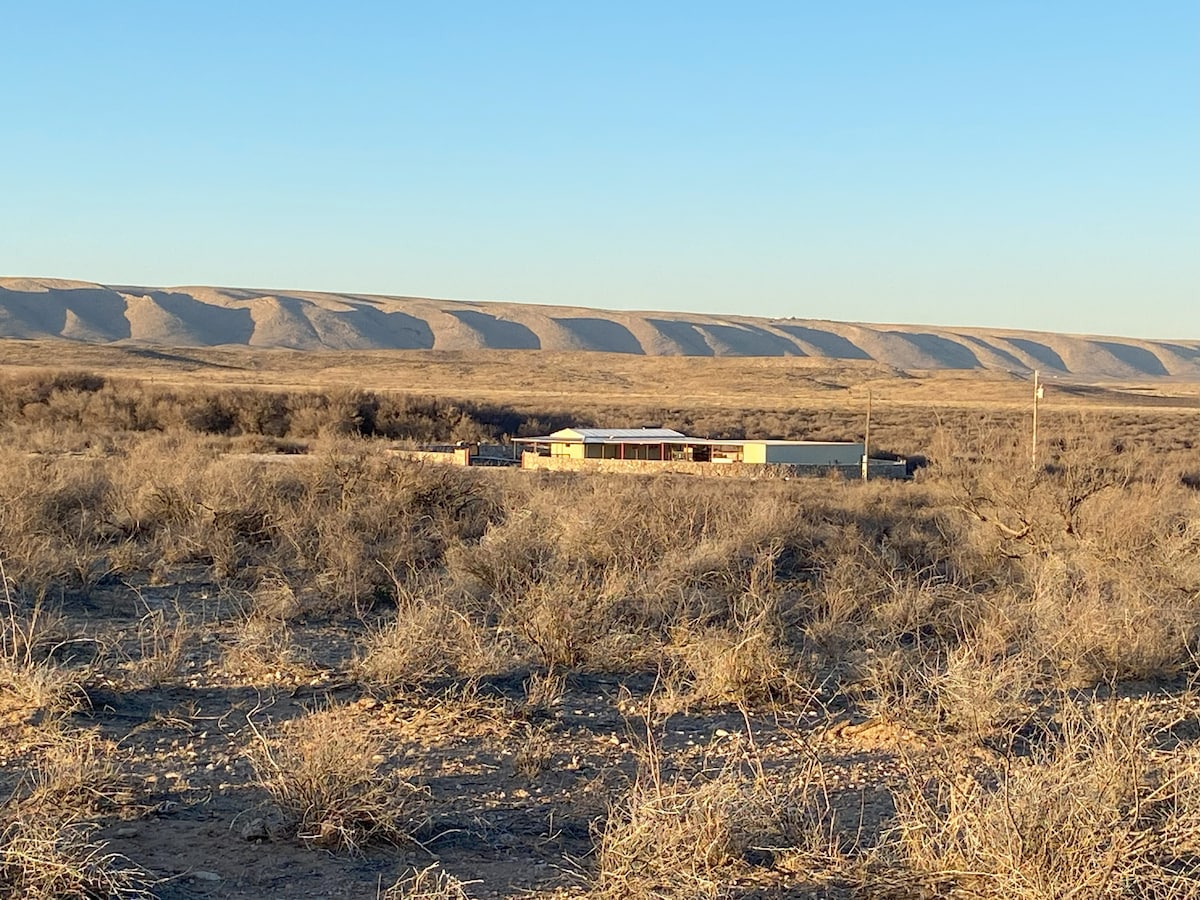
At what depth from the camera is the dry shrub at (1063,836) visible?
4469 millimetres

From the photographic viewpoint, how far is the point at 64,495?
50.2 feet

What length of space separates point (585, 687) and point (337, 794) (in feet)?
10.8

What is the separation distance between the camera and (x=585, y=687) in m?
8.48

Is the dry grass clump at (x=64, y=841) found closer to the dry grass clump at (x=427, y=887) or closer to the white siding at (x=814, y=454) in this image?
the dry grass clump at (x=427, y=887)

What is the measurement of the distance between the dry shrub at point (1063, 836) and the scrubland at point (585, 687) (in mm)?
17

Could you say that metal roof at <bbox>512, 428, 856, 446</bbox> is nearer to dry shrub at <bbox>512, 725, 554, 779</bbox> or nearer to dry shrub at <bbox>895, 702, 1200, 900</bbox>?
dry shrub at <bbox>512, 725, 554, 779</bbox>

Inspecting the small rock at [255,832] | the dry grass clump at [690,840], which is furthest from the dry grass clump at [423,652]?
the dry grass clump at [690,840]

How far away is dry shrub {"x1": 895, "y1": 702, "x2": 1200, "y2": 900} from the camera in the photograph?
14.7 ft

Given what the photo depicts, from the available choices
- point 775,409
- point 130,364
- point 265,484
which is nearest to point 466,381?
point 130,364

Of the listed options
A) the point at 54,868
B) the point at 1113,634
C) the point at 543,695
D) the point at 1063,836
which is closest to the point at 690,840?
the point at 1063,836

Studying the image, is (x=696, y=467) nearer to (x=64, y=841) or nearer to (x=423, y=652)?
(x=423, y=652)

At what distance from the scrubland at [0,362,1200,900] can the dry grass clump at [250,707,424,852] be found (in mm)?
17

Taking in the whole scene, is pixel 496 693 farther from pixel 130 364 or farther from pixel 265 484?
pixel 130 364

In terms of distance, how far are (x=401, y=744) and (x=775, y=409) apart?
237ft
